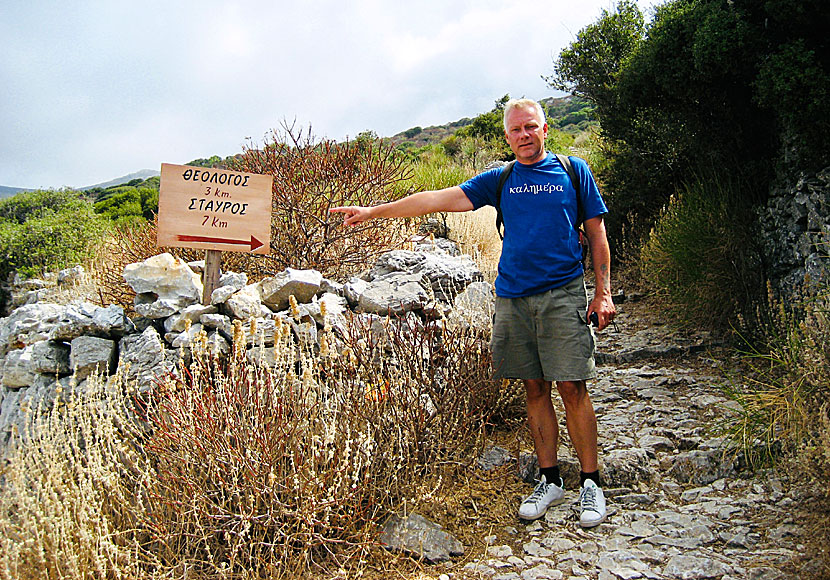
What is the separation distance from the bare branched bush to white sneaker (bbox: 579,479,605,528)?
118 inches

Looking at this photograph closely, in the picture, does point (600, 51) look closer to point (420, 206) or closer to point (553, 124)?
point (420, 206)

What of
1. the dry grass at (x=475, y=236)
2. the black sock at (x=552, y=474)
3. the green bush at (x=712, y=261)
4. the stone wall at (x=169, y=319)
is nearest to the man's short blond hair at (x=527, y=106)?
the stone wall at (x=169, y=319)

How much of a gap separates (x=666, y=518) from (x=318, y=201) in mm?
3971

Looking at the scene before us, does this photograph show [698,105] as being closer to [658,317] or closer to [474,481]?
[658,317]

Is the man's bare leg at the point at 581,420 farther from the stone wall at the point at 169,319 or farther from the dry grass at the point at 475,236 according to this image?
the dry grass at the point at 475,236

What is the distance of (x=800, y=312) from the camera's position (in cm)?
385

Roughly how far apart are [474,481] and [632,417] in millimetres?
1395

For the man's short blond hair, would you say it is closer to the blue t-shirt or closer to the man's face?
the man's face

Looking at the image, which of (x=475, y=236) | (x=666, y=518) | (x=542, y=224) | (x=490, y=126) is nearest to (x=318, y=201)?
(x=475, y=236)

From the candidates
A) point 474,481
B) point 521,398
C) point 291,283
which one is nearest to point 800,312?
point 521,398

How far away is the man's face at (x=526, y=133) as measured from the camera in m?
2.84

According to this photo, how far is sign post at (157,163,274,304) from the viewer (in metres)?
3.72

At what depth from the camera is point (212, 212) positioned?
3.81 metres

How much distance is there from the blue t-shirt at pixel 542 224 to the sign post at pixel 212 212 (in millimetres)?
1782
